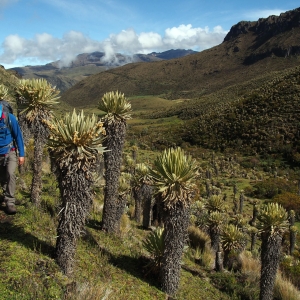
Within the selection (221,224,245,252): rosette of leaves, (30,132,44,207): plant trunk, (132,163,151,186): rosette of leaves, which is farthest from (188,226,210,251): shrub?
(30,132,44,207): plant trunk

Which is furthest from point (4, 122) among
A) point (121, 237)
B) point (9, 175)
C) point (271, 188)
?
point (271, 188)

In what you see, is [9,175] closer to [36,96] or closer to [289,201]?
[36,96]

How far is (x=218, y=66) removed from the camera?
159 metres

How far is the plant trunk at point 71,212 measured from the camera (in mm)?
5031

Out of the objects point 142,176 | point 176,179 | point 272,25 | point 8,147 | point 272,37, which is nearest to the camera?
point 8,147

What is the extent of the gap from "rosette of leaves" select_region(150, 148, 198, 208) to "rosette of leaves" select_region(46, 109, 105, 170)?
162cm

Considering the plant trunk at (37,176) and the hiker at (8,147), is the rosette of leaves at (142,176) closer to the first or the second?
the plant trunk at (37,176)

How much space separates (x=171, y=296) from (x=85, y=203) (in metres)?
2.87

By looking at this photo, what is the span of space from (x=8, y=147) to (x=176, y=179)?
11.0 feet

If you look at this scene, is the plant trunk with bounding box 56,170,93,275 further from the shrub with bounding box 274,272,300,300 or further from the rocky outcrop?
the rocky outcrop

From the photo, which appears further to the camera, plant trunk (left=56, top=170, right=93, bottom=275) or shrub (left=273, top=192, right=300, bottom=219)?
shrub (left=273, top=192, right=300, bottom=219)

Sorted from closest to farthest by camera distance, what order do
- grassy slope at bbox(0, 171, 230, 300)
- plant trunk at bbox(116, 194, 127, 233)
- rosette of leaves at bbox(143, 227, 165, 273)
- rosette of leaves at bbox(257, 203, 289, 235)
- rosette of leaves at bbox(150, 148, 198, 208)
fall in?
grassy slope at bbox(0, 171, 230, 300) < rosette of leaves at bbox(150, 148, 198, 208) < rosette of leaves at bbox(143, 227, 165, 273) < rosette of leaves at bbox(257, 203, 289, 235) < plant trunk at bbox(116, 194, 127, 233)

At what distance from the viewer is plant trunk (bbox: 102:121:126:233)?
8.31 metres

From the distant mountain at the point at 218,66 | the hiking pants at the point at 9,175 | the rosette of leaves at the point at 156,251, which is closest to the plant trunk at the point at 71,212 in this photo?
the hiking pants at the point at 9,175
